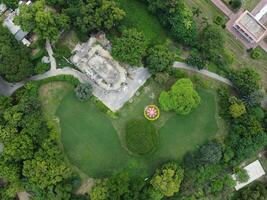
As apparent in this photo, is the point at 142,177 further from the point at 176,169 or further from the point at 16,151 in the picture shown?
the point at 16,151

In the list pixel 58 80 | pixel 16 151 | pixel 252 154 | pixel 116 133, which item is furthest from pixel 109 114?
pixel 252 154

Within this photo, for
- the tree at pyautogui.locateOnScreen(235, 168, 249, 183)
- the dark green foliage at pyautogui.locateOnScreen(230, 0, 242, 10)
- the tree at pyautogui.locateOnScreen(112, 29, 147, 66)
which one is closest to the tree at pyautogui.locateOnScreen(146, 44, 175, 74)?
the tree at pyautogui.locateOnScreen(112, 29, 147, 66)

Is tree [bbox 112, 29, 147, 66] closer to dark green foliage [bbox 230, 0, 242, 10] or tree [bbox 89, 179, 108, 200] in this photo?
dark green foliage [bbox 230, 0, 242, 10]

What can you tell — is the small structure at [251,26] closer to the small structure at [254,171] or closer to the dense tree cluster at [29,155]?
the small structure at [254,171]

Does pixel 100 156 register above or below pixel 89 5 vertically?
below

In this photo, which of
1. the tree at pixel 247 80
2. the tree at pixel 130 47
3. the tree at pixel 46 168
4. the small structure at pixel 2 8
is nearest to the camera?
the tree at pixel 46 168

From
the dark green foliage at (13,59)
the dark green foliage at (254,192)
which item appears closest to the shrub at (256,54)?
the dark green foliage at (254,192)
